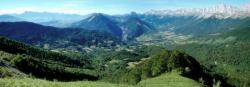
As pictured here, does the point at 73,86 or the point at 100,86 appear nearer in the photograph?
the point at 73,86

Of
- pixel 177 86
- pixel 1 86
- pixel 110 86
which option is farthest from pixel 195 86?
pixel 1 86

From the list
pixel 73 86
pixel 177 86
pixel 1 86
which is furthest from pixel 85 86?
pixel 177 86

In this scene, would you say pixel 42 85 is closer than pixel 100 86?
Yes

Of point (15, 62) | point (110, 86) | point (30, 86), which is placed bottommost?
point (15, 62)

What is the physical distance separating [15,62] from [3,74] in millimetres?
100089

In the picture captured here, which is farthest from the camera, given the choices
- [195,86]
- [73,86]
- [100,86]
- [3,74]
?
[195,86]

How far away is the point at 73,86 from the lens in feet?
260

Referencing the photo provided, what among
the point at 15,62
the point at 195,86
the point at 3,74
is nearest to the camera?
the point at 3,74

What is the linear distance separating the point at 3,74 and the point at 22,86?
35546 millimetres

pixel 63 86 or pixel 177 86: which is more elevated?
pixel 63 86

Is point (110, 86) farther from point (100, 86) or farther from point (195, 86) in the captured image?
point (195, 86)

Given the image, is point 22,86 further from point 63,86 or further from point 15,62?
point 15,62

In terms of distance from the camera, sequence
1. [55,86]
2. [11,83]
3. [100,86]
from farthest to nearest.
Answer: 1. [100,86]
2. [55,86]
3. [11,83]

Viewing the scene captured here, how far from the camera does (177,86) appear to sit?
141375mm
